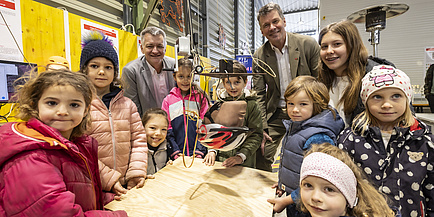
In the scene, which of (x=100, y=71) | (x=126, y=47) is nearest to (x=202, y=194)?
(x=100, y=71)

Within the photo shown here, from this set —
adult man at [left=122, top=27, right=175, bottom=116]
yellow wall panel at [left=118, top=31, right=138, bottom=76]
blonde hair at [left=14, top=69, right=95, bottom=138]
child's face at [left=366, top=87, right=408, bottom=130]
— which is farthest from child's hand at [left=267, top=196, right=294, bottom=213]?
yellow wall panel at [left=118, top=31, right=138, bottom=76]

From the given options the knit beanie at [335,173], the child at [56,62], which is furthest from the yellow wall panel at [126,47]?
the knit beanie at [335,173]

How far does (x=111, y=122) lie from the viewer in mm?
1327

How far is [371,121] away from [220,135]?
0.88m

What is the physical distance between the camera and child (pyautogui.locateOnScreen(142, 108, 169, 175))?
1.74 metres

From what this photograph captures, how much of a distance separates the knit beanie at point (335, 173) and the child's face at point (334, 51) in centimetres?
76

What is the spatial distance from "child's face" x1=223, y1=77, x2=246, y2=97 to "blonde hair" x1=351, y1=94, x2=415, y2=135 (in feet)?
2.36

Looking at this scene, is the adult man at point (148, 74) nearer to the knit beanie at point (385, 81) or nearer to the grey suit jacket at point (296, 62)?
the grey suit jacket at point (296, 62)

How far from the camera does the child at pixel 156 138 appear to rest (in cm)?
174

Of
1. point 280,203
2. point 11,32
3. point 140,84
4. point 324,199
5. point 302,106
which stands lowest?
point 280,203

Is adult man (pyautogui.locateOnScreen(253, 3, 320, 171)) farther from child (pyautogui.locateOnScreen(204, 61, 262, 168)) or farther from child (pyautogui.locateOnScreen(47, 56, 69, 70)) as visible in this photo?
child (pyautogui.locateOnScreen(47, 56, 69, 70))

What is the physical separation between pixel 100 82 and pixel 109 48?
22 cm

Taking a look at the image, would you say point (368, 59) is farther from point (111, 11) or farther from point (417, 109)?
point (417, 109)

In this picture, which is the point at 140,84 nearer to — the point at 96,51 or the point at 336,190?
the point at 96,51
